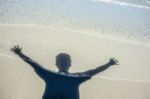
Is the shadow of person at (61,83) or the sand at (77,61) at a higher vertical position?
the shadow of person at (61,83)

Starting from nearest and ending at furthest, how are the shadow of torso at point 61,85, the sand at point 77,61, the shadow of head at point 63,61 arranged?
1. the shadow of torso at point 61,85
2. the shadow of head at point 63,61
3. the sand at point 77,61

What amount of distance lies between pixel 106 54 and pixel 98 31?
3.57 metres

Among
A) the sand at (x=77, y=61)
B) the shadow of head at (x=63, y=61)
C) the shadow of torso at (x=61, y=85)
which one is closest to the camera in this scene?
the shadow of torso at (x=61, y=85)

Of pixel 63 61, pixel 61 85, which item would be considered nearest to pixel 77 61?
pixel 63 61

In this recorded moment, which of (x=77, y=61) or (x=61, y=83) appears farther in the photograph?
(x=77, y=61)

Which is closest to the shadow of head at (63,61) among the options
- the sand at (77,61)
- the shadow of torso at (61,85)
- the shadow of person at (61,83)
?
the shadow of person at (61,83)

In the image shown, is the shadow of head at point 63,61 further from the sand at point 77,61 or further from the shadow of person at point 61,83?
the sand at point 77,61

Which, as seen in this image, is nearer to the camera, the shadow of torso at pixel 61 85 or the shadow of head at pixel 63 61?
the shadow of torso at pixel 61 85

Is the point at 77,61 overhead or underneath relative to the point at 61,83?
underneath

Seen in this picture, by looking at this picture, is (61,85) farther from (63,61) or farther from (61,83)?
(63,61)

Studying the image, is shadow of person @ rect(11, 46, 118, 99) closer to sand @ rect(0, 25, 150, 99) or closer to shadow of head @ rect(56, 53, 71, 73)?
shadow of head @ rect(56, 53, 71, 73)

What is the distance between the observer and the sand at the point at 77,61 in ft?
33.8

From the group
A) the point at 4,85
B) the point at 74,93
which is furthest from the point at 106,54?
the point at 74,93

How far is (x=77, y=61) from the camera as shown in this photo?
12.6 meters
